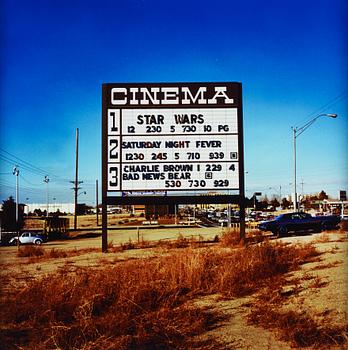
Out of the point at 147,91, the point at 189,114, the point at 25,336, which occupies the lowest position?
the point at 25,336

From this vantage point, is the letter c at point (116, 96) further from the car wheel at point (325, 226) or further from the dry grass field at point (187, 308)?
the car wheel at point (325, 226)

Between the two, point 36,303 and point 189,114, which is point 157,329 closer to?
point 36,303

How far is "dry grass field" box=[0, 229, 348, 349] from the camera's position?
5.34m

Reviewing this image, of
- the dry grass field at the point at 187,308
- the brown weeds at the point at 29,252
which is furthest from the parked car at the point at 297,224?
the brown weeds at the point at 29,252

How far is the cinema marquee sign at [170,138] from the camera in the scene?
17500 mm

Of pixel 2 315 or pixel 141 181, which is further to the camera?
pixel 141 181

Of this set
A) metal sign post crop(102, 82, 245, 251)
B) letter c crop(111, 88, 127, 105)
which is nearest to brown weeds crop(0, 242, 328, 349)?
metal sign post crop(102, 82, 245, 251)

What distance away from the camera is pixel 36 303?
682 centimetres

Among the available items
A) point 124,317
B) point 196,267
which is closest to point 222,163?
point 196,267

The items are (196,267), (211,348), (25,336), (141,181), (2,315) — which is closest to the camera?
(211,348)

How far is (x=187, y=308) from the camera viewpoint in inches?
268

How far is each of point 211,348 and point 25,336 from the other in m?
2.96

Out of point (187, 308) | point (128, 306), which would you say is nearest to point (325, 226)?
point (187, 308)

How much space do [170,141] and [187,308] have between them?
1152cm
